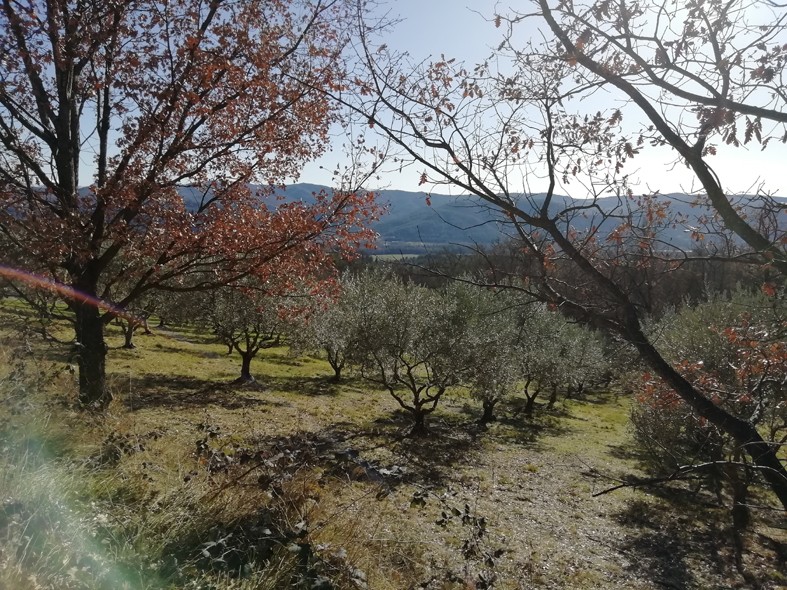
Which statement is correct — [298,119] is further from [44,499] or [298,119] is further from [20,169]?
[44,499]

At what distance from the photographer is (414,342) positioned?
2202 cm

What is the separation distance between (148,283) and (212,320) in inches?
698

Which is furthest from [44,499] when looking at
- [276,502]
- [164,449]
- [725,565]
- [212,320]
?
[212,320]

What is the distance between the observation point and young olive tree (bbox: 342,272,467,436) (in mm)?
21250

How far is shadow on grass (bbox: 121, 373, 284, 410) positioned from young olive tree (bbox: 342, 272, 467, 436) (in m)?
5.11

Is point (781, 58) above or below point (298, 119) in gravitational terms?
below

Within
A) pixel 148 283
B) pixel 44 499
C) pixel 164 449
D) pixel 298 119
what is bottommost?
pixel 164 449

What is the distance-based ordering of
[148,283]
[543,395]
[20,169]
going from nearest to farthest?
1. [20,169]
2. [148,283]
3. [543,395]

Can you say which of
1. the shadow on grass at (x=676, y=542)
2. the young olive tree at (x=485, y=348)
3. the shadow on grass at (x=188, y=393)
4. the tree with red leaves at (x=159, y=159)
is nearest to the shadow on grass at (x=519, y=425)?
the young olive tree at (x=485, y=348)

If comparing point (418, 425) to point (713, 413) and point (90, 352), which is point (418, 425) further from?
point (713, 413)

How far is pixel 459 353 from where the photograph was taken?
21328 millimetres

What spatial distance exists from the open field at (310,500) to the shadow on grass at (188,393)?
6.8 inches

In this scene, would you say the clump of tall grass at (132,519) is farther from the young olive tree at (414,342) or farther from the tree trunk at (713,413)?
the young olive tree at (414,342)

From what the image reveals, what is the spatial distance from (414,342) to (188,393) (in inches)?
385
